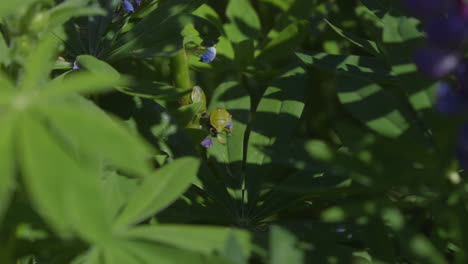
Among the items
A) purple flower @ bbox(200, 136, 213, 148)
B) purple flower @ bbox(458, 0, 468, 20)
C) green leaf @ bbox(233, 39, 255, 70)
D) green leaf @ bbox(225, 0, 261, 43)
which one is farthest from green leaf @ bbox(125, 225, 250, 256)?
green leaf @ bbox(225, 0, 261, 43)

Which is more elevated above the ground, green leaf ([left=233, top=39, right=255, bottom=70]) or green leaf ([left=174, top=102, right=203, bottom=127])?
green leaf ([left=233, top=39, right=255, bottom=70])

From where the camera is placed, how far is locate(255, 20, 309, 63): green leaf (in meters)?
1.68

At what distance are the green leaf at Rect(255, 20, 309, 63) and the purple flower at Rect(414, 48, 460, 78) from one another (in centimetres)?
82

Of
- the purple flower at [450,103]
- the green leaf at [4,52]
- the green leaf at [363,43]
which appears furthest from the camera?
the green leaf at [363,43]

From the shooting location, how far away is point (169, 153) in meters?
1.34

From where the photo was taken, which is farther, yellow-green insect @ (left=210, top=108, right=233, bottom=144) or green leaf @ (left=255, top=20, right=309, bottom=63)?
green leaf @ (left=255, top=20, right=309, bottom=63)

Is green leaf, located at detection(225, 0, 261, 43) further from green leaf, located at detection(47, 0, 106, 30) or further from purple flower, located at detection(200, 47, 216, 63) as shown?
green leaf, located at detection(47, 0, 106, 30)

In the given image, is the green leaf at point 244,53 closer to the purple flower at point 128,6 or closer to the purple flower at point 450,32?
the purple flower at point 128,6

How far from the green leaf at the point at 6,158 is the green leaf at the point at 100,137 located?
46mm

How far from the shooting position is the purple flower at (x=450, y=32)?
0.83 meters

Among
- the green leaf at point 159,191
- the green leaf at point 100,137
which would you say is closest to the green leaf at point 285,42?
the green leaf at point 159,191

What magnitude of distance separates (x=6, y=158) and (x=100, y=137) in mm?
111

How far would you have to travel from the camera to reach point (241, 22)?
71.9 inches

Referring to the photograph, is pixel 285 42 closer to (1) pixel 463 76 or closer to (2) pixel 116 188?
(2) pixel 116 188
